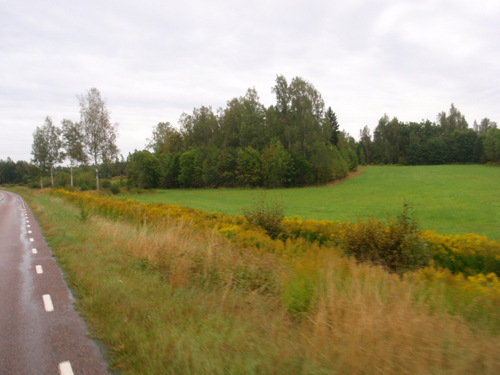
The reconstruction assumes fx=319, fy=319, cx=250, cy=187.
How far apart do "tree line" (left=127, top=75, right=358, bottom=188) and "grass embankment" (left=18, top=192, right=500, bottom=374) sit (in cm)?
5517

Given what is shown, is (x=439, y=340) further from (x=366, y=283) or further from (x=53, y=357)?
(x=53, y=357)

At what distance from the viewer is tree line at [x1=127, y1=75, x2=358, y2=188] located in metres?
62.5

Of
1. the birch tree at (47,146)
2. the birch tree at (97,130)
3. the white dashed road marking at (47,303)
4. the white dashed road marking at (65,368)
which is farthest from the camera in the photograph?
the birch tree at (47,146)

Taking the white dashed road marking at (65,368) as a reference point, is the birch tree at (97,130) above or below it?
above

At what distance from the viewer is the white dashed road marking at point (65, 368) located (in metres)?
3.76

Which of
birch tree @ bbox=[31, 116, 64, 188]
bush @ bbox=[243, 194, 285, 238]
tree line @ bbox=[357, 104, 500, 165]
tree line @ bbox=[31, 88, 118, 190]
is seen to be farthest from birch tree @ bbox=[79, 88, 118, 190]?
tree line @ bbox=[357, 104, 500, 165]

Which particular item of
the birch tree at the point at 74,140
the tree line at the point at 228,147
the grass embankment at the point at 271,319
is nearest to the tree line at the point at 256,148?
the tree line at the point at 228,147

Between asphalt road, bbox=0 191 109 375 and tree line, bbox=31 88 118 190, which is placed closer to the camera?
asphalt road, bbox=0 191 109 375

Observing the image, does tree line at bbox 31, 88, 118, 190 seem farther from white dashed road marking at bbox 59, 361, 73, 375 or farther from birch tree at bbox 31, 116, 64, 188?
white dashed road marking at bbox 59, 361, 73, 375

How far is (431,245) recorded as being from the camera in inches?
336

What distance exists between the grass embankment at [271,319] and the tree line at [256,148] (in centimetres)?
5517

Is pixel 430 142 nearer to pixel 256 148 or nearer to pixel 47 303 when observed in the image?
pixel 256 148

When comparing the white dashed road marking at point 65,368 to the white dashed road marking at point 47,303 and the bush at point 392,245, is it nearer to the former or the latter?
the white dashed road marking at point 47,303

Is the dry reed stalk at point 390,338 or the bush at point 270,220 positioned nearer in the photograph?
the dry reed stalk at point 390,338
